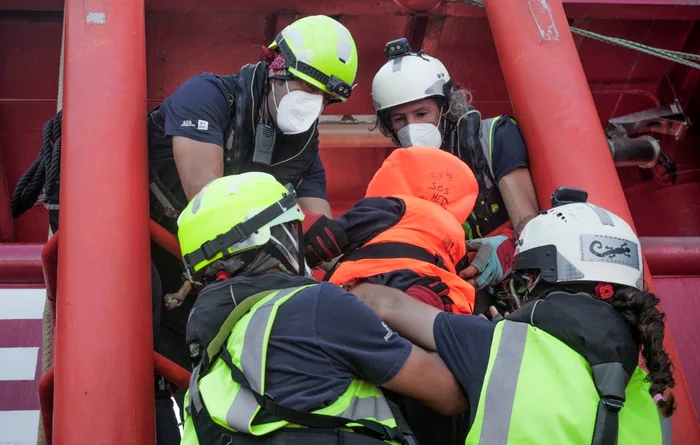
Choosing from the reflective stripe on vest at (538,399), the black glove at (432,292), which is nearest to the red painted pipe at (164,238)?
the black glove at (432,292)

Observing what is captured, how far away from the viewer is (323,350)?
204 centimetres

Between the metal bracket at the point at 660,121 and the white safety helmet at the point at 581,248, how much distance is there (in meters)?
2.33

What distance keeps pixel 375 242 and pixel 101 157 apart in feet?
2.99

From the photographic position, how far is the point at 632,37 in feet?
15.1

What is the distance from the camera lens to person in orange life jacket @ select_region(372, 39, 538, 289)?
343 cm

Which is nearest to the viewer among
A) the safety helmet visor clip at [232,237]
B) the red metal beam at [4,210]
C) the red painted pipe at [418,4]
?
the safety helmet visor clip at [232,237]

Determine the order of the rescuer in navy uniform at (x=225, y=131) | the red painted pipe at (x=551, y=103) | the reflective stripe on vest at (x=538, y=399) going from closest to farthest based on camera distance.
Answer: the reflective stripe on vest at (x=538, y=399), the rescuer in navy uniform at (x=225, y=131), the red painted pipe at (x=551, y=103)

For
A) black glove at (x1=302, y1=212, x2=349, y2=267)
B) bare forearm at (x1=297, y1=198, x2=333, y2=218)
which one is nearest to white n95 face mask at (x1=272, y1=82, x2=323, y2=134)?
bare forearm at (x1=297, y1=198, x2=333, y2=218)

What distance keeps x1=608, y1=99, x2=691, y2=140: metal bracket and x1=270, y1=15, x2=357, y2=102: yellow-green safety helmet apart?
1.93m

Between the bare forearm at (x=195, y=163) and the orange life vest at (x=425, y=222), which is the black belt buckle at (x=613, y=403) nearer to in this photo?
the orange life vest at (x=425, y=222)

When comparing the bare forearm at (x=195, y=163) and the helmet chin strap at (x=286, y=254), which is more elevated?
the bare forearm at (x=195, y=163)

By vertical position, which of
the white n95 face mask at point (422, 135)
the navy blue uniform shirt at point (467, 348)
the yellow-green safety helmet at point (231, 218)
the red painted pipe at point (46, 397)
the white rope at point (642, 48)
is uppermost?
the white rope at point (642, 48)

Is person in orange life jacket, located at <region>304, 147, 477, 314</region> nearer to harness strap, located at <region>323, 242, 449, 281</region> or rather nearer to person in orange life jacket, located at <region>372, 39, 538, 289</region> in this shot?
harness strap, located at <region>323, 242, 449, 281</region>

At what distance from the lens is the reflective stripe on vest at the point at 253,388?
2.00m
